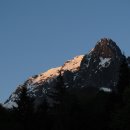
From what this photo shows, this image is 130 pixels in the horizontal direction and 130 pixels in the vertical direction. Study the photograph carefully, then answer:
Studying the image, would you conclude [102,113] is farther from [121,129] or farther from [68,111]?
[121,129]

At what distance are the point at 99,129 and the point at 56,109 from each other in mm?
9947

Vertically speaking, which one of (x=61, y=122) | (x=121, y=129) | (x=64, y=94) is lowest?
(x=121, y=129)

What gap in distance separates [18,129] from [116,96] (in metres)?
19.8

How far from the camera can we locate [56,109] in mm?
82688

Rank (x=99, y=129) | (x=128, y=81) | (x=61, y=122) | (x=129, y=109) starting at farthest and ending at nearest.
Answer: (x=128, y=81)
(x=99, y=129)
(x=61, y=122)
(x=129, y=109)

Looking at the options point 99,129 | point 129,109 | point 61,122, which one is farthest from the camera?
point 99,129

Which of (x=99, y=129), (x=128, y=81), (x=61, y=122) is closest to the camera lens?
(x=61, y=122)

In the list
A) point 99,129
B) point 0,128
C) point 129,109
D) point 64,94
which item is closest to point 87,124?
point 99,129

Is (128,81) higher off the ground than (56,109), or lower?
higher

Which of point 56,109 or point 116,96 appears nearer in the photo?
point 56,109

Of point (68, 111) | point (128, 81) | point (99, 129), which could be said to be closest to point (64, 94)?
point (68, 111)

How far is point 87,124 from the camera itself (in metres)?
88.6

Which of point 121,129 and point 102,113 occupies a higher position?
point 102,113

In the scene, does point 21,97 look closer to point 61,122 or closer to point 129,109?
point 61,122
